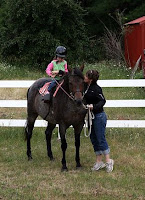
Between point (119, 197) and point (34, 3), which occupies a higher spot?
point (34, 3)

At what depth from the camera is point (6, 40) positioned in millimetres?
21016

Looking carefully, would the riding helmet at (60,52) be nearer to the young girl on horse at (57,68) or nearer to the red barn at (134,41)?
the young girl on horse at (57,68)

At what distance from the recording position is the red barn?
17.5 m

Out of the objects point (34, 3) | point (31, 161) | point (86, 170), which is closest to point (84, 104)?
point (86, 170)

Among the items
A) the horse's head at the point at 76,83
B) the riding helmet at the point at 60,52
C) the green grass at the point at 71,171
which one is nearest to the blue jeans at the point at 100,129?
the green grass at the point at 71,171

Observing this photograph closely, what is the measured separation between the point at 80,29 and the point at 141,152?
14980 millimetres

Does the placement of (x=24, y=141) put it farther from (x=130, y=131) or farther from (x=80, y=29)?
(x=80, y=29)

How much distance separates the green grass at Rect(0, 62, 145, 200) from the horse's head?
4.41 feet

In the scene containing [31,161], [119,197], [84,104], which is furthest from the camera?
[31,161]

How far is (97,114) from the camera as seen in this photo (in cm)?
629

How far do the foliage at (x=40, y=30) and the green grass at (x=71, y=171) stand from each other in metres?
9.91

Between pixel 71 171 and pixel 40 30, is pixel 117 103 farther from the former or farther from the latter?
pixel 40 30

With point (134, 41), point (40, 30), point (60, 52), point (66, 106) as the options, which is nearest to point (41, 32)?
point (40, 30)

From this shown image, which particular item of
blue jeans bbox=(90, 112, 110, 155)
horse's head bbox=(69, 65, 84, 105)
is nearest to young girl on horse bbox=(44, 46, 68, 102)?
horse's head bbox=(69, 65, 84, 105)
